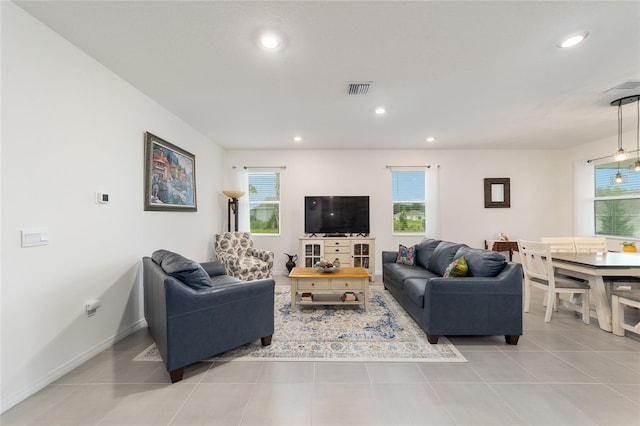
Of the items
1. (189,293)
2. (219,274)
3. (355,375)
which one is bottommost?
(355,375)

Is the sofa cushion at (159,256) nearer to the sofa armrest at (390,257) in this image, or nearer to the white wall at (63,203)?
the white wall at (63,203)

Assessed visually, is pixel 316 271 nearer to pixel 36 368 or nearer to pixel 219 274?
pixel 219 274

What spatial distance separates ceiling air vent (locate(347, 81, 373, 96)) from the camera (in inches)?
102

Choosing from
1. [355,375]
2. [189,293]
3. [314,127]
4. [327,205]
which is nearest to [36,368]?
[189,293]

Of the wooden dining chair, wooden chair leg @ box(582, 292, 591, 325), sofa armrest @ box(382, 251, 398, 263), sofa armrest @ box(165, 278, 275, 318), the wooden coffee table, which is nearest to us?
sofa armrest @ box(165, 278, 275, 318)

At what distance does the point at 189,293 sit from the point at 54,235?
111 centimetres

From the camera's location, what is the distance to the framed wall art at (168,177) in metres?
2.92

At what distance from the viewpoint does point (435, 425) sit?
4.93 ft

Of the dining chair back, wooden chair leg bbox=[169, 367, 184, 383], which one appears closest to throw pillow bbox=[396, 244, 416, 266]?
the dining chair back

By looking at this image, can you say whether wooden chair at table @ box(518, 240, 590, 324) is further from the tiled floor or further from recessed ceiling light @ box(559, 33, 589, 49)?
recessed ceiling light @ box(559, 33, 589, 49)

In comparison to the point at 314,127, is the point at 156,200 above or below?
below

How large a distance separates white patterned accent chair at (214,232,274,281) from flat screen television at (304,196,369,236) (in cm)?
115

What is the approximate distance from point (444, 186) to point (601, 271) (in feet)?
9.76

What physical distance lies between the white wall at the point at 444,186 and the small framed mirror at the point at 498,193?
0.30 feet
